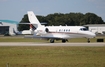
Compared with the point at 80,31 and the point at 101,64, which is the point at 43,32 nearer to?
the point at 80,31

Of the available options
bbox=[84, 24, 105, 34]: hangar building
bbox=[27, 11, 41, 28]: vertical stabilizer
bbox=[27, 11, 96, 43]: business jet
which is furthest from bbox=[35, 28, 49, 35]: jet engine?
bbox=[84, 24, 105, 34]: hangar building

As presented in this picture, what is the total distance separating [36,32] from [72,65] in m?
39.5

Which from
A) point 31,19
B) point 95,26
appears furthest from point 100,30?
point 31,19

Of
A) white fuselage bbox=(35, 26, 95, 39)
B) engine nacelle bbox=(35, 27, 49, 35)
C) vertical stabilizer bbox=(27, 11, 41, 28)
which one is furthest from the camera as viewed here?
vertical stabilizer bbox=(27, 11, 41, 28)

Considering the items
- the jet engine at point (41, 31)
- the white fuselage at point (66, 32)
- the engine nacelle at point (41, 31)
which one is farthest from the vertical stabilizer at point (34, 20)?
the white fuselage at point (66, 32)

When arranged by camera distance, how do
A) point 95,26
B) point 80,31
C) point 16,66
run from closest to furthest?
1. point 16,66
2. point 80,31
3. point 95,26

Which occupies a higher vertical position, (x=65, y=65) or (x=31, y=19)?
(x=31, y=19)

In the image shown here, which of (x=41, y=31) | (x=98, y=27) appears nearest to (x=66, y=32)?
(x=41, y=31)

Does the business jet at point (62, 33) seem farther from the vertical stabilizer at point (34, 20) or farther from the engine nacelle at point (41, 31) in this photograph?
the vertical stabilizer at point (34, 20)

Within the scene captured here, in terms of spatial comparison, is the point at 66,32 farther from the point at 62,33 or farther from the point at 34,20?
the point at 34,20

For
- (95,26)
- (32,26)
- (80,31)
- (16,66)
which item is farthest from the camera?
(95,26)

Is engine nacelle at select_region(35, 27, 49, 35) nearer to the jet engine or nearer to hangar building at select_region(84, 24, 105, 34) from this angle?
the jet engine

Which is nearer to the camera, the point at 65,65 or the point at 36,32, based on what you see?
the point at 65,65

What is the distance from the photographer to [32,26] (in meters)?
66.7
